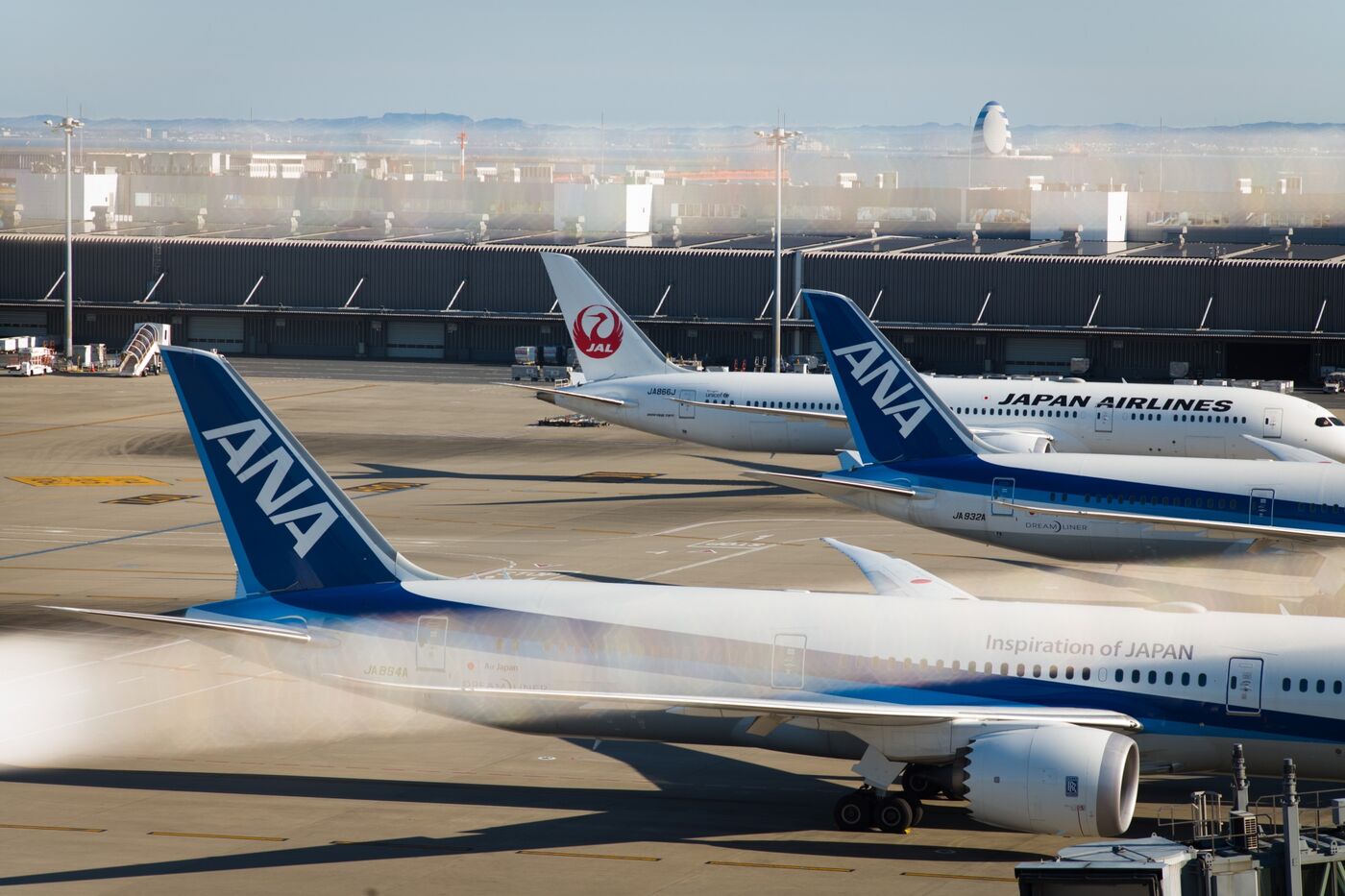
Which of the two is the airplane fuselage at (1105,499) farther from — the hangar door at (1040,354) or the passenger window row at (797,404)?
the hangar door at (1040,354)

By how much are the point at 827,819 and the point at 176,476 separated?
49.7m

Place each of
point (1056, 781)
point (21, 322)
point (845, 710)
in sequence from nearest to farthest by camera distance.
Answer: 1. point (1056, 781)
2. point (845, 710)
3. point (21, 322)

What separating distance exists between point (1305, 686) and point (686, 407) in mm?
46138

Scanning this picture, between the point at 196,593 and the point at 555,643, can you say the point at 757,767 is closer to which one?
the point at 555,643

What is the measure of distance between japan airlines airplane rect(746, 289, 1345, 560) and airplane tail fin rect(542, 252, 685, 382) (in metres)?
25.5

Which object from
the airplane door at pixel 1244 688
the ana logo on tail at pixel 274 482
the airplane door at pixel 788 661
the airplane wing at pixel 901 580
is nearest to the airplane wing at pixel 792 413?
the airplane wing at pixel 901 580

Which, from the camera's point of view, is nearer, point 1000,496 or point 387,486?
point 1000,496

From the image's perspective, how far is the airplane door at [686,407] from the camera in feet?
236

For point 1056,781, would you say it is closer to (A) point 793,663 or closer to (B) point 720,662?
(A) point 793,663

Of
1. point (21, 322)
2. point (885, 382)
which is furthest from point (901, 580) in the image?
point (21, 322)

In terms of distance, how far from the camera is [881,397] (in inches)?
1943

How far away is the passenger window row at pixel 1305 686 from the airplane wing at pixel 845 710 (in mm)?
2388

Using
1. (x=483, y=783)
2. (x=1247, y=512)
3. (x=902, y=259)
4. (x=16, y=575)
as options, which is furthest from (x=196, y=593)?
(x=902, y=259)

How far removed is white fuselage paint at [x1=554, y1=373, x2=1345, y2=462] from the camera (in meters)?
65.4
